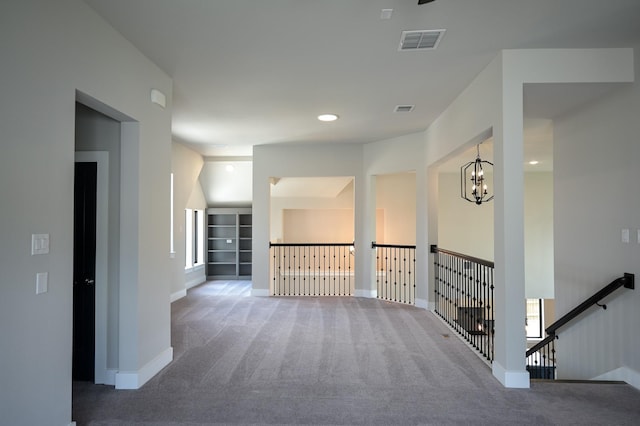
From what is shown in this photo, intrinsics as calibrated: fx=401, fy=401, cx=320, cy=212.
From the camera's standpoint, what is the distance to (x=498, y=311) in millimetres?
3441

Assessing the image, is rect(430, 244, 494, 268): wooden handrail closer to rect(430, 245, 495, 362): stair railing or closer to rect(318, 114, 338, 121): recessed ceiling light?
rect(430, 245, 495, 362): stair railing

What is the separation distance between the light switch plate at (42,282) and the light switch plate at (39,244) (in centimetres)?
12

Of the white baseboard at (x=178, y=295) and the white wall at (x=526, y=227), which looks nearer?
the white baseboard at (x=178, y=295)

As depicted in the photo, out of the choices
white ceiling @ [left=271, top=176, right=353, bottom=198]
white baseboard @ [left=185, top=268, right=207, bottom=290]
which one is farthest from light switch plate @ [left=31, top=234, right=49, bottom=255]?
white ceiling @ [left=271, top=176, right=353, bottom=198]

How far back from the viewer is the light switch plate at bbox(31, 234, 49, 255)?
2152mm

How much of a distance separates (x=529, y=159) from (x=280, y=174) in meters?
4.85

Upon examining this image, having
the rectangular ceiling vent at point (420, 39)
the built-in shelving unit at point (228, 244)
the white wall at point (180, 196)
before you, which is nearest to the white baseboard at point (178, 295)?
the white wall at point (180, 196)

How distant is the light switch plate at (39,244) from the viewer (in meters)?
2.15

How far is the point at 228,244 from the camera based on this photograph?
379 inches

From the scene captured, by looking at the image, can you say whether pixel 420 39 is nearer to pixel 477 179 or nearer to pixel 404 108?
pixel 404 108

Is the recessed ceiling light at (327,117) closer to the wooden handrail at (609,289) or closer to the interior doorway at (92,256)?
the interior doorway at (92,256)

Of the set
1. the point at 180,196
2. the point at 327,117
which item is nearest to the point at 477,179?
the point at 327,117

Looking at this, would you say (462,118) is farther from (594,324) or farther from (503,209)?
(594,324)

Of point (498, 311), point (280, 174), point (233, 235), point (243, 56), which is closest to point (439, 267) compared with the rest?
point (498, 311)
